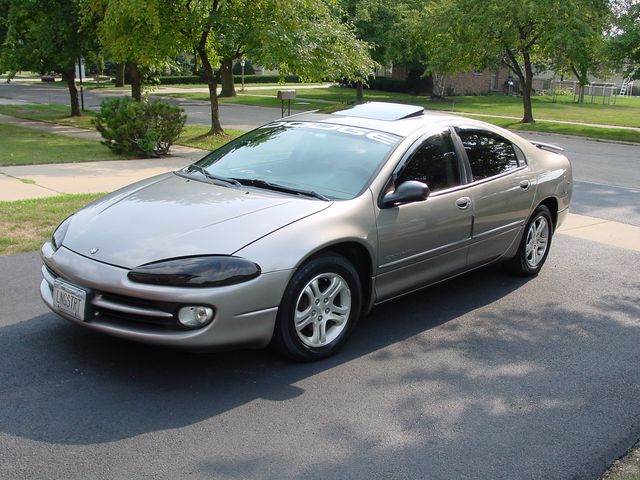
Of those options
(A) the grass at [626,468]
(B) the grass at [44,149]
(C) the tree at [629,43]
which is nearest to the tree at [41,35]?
(B) the grass at [44,149]

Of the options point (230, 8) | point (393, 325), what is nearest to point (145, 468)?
point (393, 325)

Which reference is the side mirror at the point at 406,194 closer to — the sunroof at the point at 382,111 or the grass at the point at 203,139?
the sunroof at the point at 382,111

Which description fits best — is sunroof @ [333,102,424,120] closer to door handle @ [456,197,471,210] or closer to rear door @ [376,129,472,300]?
rear door @ [376,129,472,300]

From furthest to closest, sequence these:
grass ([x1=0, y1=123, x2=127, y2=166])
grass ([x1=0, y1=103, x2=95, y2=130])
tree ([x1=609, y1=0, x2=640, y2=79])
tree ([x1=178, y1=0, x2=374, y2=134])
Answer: grass ([x1=0, y1=103, x2=95, y2=130])
tree ([x1=609, y1=0, x2=640, y2=79])
tree ([x1=178, y1=0, x2=374, y2=134])
grass ([x1=0, y1=123, x2=127, y2=166])

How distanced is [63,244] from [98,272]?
542 millimetres

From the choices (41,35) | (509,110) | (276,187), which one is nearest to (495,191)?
(276,187)

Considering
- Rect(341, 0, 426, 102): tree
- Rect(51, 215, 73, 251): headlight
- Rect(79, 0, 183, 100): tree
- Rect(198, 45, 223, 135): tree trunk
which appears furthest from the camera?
Rect(341, 0, 426, 102): tree

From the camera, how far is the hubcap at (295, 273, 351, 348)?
4434mm

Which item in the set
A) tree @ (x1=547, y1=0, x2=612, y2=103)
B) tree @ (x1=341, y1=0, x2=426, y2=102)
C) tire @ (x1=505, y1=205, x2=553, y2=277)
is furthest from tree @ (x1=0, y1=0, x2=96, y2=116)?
tree @ (x1=341, y1=0, x2=426, y2=102)

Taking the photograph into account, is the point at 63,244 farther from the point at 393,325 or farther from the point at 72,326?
the point at 393,325

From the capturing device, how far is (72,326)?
4.97 meters

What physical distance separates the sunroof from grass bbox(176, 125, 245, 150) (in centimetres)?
1024

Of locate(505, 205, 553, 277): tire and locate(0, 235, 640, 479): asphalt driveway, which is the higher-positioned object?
locate(505, 205, 553, 277): tire

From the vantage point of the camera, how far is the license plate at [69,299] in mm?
4098
